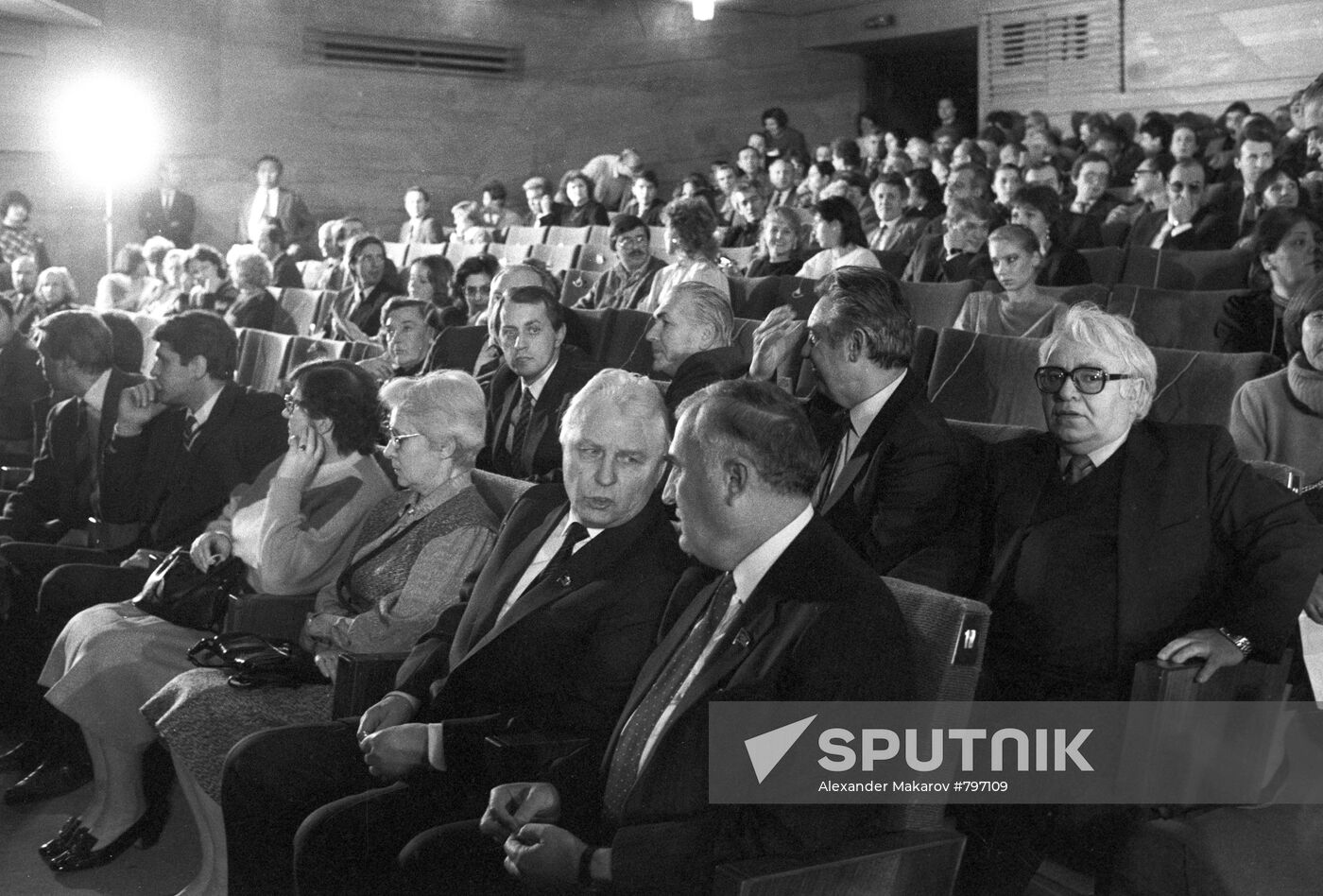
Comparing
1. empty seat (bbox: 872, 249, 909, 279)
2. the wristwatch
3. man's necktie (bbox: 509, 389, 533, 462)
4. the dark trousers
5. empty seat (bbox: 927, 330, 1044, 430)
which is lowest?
the dark trousers

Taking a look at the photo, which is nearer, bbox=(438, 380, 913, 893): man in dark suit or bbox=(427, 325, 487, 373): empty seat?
bbox=(438, 380, 913, 893): man in dark suit

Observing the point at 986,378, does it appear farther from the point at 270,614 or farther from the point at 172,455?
the point at 172,455

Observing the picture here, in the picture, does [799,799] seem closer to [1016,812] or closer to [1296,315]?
Result: [1016,812]

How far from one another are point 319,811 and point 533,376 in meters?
1.79

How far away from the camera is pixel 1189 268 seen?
190 inches

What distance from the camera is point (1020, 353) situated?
10.8 feet

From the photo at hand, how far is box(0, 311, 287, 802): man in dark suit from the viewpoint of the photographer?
302cm

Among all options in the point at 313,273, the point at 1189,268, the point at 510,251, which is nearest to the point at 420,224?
the point at 313,273

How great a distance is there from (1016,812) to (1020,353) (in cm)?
173

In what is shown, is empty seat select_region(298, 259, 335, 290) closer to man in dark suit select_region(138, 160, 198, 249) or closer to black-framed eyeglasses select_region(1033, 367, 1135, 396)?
man in dark suit select_region(138, 160, 198, 249)

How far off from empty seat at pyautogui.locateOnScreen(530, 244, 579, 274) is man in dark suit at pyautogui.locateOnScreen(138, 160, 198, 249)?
3.34 meters

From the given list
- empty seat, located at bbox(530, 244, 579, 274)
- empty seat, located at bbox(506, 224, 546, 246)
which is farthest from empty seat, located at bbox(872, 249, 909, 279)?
empty seat, located at bbox(506, 224, 546, 246)

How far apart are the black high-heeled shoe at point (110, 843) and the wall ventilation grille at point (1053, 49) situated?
8.74m

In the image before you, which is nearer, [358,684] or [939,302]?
[358,684]
